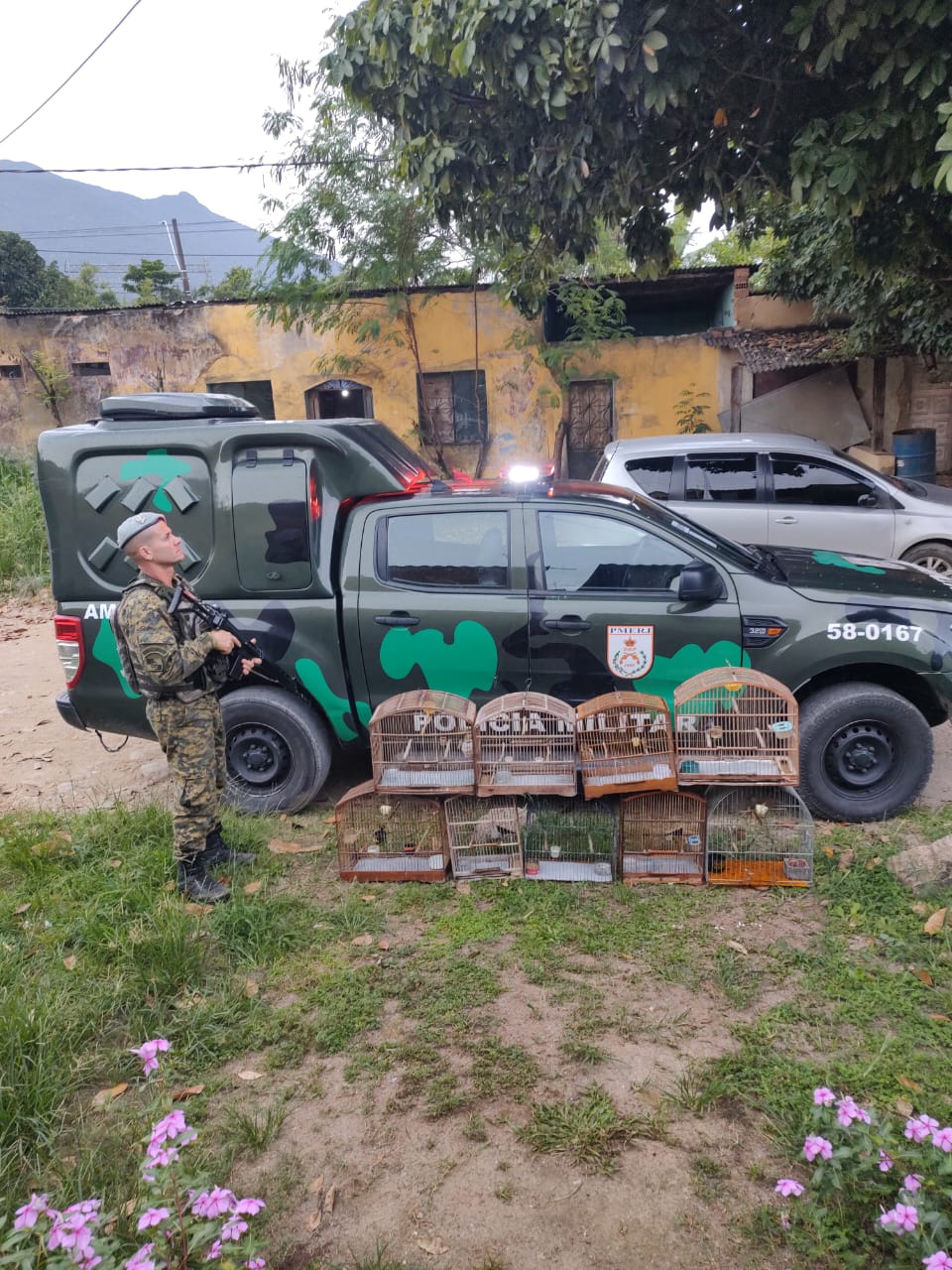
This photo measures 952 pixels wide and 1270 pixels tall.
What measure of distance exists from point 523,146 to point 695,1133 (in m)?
4.76

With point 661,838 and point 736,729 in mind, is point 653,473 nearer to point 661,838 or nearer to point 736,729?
point 736,729

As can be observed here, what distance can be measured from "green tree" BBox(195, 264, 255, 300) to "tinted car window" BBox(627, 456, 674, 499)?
728cm

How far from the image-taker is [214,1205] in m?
2.02

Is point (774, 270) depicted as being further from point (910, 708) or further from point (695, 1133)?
point (695, 1133)

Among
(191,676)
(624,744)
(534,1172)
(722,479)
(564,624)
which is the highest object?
(722,479)

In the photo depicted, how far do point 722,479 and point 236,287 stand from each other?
1344 cm

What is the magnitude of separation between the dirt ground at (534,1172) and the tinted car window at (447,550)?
82.1 inches

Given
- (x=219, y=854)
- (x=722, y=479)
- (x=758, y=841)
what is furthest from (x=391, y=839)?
(x=722, y=479)

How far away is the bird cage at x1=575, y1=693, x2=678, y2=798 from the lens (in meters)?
3.90

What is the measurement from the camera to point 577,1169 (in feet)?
8.09

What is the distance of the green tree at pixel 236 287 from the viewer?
12760 mm

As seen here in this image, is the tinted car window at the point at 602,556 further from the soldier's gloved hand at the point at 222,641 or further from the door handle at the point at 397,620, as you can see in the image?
the soldier's gloved hand at the point at 222,641

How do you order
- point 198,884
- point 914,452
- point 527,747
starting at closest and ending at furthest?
point 198,884, point 527,747, point 914,452

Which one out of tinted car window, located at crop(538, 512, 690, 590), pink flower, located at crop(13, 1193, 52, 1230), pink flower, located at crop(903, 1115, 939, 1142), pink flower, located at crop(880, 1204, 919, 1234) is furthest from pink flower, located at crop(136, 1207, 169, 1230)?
tinted car window, located at crop(538, 512, 690, 590)
